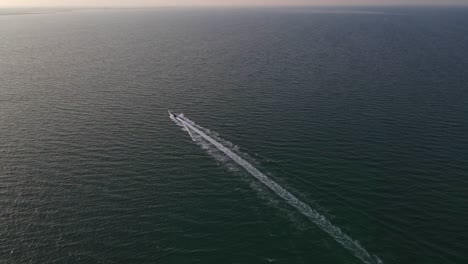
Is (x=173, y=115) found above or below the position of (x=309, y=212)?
above

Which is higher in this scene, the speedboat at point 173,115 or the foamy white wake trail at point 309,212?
the speedboat at point 173,115

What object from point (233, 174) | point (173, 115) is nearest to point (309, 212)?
point (233, 174)

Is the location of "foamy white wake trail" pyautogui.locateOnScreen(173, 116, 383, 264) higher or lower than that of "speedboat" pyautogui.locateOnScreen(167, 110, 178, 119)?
lower

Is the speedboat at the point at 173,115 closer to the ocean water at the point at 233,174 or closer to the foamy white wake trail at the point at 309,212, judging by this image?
the ocean water at the point at 233,174

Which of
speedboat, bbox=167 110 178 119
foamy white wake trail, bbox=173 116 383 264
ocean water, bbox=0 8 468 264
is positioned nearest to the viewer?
foamy white wake trail, bbox=173 116 383 264

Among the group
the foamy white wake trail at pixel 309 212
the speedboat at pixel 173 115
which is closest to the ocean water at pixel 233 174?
the foamy white wake trail at pixel 309 212

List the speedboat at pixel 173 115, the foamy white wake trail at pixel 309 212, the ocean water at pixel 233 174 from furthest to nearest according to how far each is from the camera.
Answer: the speedboat at pixel 173 115 < the ocean water at pixel 233 174 < the foamy white wake trail at pixel 309 212

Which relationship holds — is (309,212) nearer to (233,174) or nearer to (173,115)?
(233,174)

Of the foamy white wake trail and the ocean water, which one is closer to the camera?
the foamy white wake trail

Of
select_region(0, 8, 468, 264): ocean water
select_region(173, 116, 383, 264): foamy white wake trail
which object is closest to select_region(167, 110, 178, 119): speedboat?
select_region(0, 8, 468, 264): ocean water

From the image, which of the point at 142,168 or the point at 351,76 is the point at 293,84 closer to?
the point at 351,76

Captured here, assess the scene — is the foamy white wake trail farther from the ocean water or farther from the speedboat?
the speedboat
